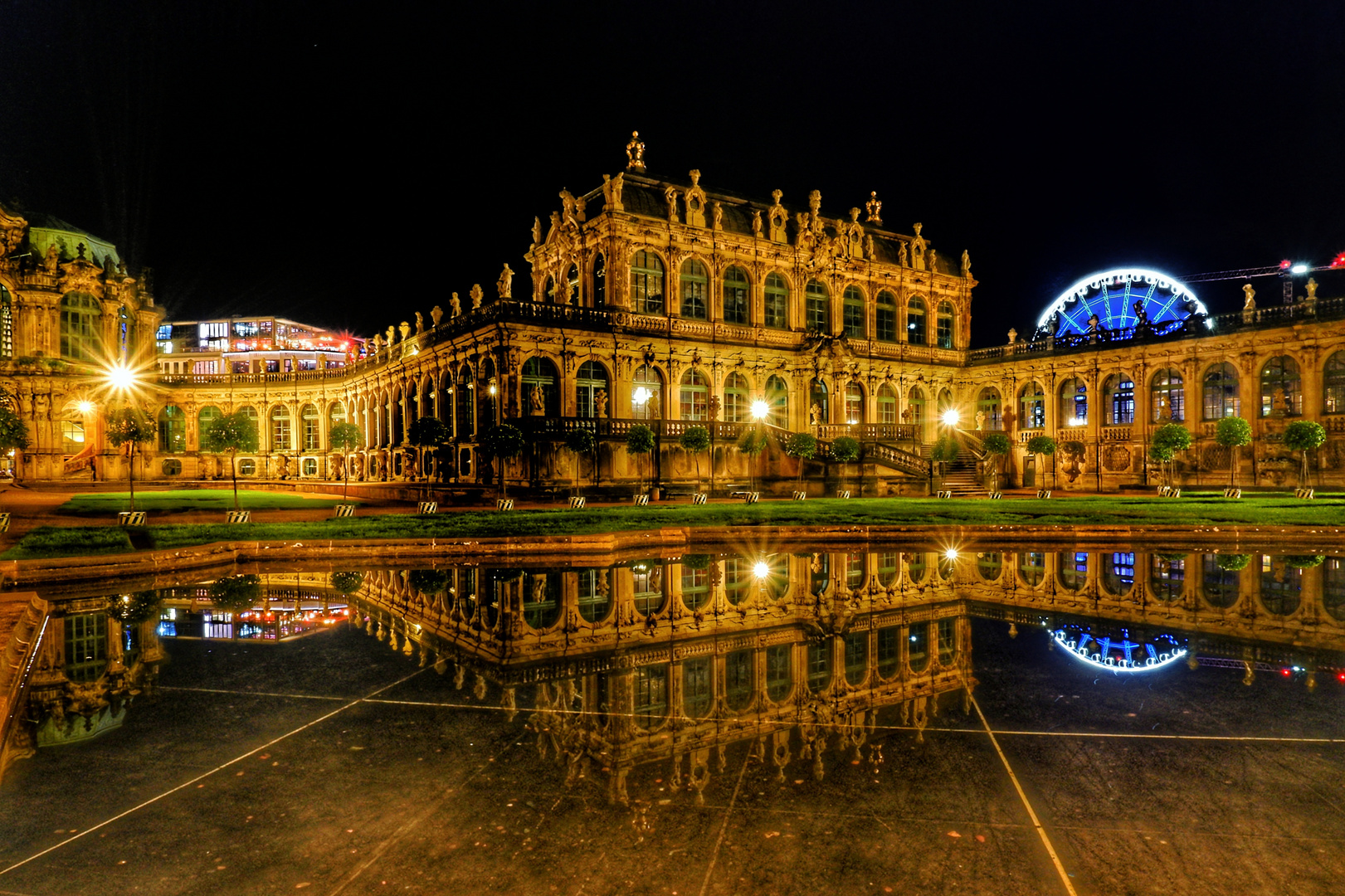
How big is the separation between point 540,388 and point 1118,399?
120 ft

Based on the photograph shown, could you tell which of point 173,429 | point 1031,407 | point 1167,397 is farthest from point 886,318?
point 173,429

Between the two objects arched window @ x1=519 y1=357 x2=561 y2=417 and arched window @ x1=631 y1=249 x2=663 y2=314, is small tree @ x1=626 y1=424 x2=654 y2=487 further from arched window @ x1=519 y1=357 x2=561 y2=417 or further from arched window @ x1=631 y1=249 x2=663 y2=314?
arched window @ x1=631 y1=249 x2=663 y2=314

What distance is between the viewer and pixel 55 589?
496 inches

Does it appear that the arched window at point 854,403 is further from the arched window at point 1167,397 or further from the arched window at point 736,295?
the arched window at point 1167,397

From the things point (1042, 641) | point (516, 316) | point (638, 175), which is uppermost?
point (638, 175)

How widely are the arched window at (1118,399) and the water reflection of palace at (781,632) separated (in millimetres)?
35863

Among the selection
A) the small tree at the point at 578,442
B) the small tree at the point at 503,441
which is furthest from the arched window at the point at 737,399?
the small tree at the point at 503,441

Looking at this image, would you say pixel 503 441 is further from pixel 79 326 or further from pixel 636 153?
pixel 79 326

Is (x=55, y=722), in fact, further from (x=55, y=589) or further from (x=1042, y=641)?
(x=1042, y=641)

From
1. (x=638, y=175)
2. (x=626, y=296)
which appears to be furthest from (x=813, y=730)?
(x=638, y=175)

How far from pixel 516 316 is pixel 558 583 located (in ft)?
87.2

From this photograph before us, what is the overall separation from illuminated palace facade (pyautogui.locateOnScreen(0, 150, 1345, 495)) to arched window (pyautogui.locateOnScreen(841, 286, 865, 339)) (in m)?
0.28

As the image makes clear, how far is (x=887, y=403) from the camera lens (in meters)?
53.1

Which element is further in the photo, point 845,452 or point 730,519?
point 845,452
